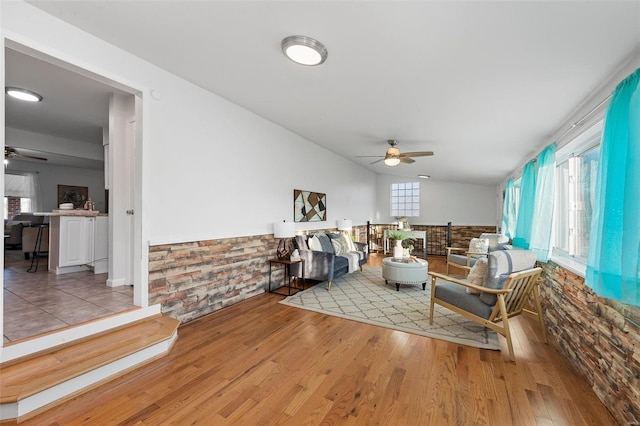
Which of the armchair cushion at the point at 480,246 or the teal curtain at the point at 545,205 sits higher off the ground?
the teal curtain at the point at 545,205

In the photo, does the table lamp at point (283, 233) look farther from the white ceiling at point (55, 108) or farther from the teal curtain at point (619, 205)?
the teal curtain at point (619, 205)

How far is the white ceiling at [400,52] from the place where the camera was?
5.26 feet

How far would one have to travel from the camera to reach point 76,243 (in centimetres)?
389

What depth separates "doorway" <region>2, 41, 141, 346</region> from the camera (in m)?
2.39

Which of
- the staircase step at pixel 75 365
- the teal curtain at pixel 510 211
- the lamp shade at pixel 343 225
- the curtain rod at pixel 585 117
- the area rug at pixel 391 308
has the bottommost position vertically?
the area rug at pixel 391 308

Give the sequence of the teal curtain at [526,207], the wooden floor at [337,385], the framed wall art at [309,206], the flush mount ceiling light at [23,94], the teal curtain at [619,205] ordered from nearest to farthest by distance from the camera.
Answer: the teal curtain at [619,205]
the wooden floor at [337,385]
the flush mount ceiling light at [23,94]
the teal curtain at [526,207]
the framed wall art at [309,206]

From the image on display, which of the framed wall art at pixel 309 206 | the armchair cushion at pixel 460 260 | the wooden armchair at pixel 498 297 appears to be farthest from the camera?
the framed wall art at pixel 309 206

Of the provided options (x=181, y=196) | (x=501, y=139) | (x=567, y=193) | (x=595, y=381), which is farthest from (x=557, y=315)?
(x=181, y=196)

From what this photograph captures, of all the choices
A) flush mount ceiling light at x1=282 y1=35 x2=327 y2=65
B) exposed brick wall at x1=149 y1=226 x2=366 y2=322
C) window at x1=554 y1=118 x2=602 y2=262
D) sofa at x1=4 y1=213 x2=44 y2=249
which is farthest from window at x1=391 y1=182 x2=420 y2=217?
sofa at x1=4 y1=213 x2=44 y2=249

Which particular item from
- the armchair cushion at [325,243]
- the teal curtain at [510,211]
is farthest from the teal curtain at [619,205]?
the teal curtain at [510,211]

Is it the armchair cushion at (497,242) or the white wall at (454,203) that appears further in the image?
the white wall at (454,203)

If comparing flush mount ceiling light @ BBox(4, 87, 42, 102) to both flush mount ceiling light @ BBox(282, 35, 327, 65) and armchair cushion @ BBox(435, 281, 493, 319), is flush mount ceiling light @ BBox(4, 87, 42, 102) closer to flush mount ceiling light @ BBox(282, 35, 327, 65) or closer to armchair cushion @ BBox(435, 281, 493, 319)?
flush mount ceiling light @ BBox(282, 35, 327, 65)

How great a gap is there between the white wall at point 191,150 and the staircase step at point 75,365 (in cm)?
94

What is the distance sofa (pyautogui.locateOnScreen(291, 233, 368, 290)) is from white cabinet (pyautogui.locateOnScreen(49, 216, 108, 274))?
3.14 m
